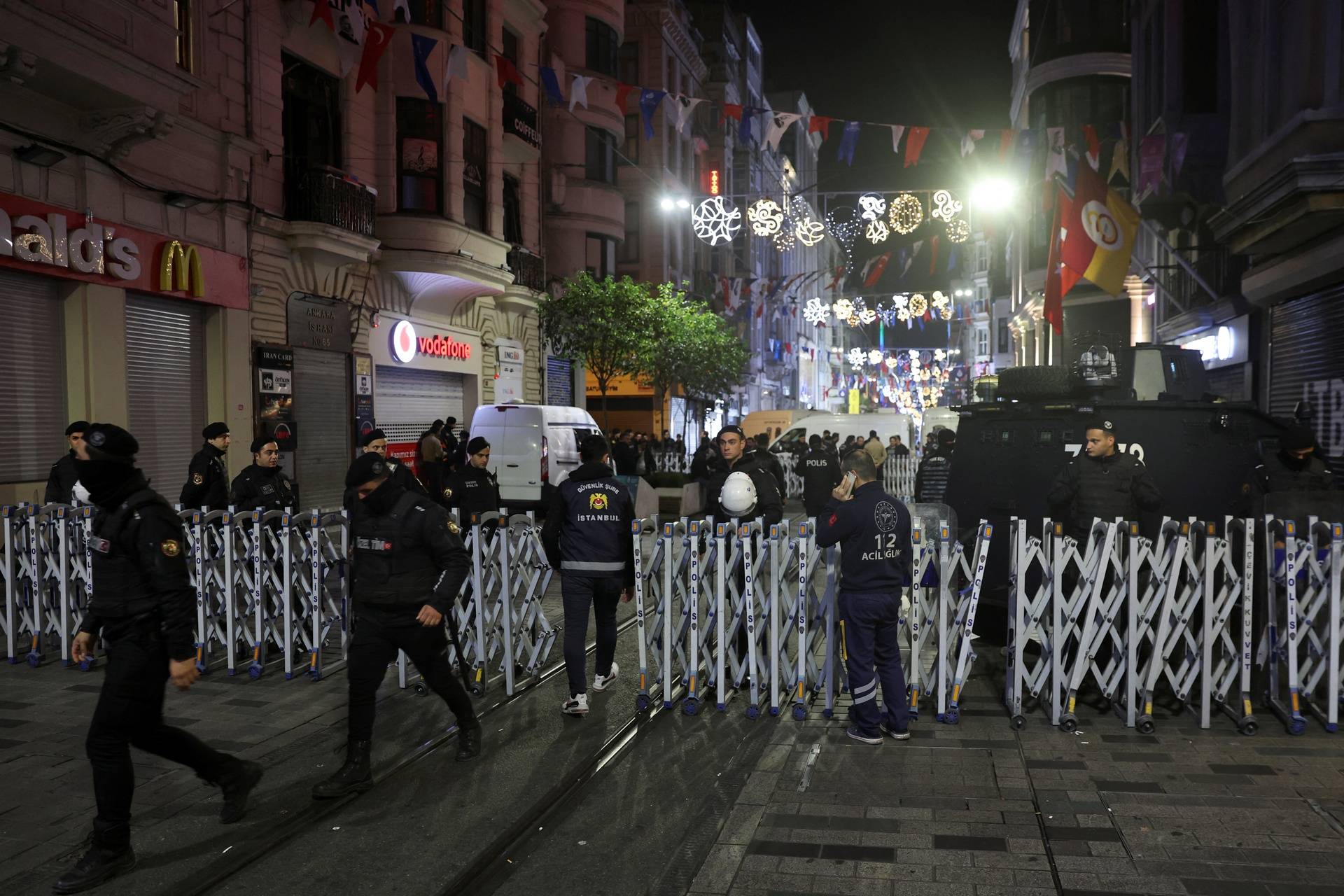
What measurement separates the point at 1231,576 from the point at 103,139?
1313 centimetres

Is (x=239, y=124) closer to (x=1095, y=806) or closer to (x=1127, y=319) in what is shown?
(x=1095, y=806)

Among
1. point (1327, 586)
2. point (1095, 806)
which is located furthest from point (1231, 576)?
point (1095, 806)

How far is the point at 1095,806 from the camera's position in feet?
16.2

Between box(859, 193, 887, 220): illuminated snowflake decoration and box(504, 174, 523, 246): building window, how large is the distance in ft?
30.8

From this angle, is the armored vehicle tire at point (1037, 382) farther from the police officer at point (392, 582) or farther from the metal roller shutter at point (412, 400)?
the metal roller shutter at point (412, 400)

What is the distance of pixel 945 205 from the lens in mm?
19188

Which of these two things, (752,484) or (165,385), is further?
(165,385)

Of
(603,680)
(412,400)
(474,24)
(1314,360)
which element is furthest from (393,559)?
(474,24)

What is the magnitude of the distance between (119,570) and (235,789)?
1131mm

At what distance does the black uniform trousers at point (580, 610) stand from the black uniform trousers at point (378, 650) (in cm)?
121

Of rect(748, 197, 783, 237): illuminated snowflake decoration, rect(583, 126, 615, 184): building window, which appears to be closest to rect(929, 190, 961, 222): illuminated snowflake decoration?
rect(748, 197, 783, 237): illuminated snowflake decoration

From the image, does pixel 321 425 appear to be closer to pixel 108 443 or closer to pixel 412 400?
pixel 412 400

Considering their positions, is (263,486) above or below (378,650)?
above

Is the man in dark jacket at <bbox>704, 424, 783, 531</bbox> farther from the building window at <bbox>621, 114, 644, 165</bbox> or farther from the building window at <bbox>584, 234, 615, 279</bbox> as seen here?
the building window at <bbox>621, 114, 644, 165</bbox>
